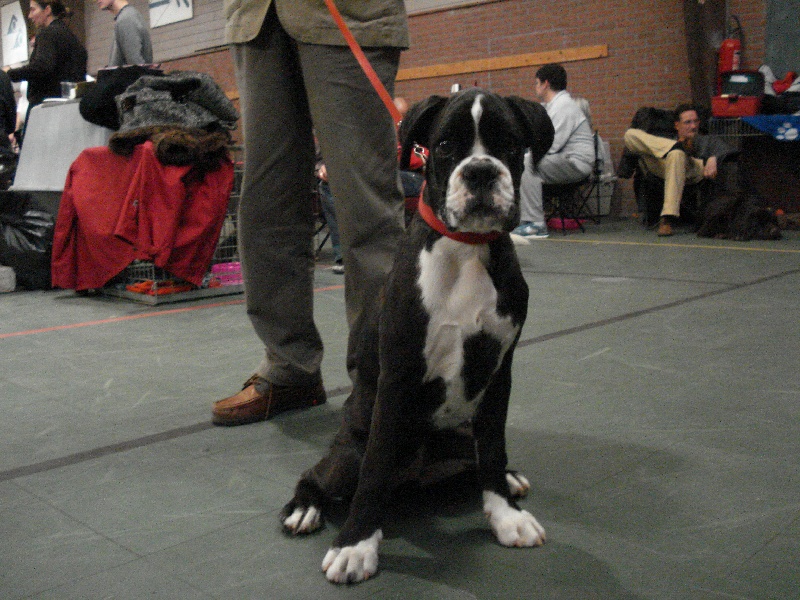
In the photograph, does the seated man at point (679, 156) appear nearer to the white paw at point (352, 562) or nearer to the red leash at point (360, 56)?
the red leash at point (360, 56)

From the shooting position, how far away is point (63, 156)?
541 centimetres

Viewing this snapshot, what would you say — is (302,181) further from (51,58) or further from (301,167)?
(51,58)

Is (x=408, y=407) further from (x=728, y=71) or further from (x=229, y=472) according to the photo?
(x=728, y=71)

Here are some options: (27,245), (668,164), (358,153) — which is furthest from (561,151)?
(358,153)

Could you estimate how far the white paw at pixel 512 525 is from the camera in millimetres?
1477

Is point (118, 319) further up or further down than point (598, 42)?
further down

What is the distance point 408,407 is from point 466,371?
0.13 m

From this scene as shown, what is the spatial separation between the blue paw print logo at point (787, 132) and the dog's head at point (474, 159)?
6403 mm

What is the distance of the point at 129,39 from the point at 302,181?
443 centimetres

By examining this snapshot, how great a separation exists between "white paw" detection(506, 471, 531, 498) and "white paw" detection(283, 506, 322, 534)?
1.34 feet

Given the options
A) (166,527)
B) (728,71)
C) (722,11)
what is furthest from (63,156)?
(722,11)

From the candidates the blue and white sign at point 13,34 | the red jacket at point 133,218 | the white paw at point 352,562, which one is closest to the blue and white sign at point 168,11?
the blue and white sign at point 13,34

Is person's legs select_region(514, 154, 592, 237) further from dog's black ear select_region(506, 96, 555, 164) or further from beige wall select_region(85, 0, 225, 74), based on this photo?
beige wall select_region(85, 0, 225, 74)

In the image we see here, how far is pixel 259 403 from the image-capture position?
230 centimetres
